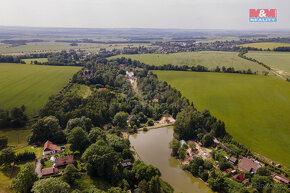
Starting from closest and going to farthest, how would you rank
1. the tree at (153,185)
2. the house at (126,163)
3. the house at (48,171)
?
the tree at (153,185), the house at (48,171), the house at (126,163)

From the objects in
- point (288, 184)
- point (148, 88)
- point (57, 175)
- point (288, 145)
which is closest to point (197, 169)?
point (288, 184)

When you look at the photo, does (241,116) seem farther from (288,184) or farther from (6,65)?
(6,65)

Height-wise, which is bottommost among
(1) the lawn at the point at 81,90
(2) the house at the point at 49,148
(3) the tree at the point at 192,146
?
(3) the tree at the point at 192,146

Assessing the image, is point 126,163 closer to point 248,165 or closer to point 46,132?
point 46,132

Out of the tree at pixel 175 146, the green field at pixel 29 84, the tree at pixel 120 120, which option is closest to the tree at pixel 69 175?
the tree at pixel 175 146

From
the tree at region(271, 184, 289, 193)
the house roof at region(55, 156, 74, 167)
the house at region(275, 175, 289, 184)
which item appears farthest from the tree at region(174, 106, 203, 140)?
the house roof at region(55, 156, 74, 167)

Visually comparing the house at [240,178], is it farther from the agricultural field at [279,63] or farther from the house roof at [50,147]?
the agricultural field at [279,63]

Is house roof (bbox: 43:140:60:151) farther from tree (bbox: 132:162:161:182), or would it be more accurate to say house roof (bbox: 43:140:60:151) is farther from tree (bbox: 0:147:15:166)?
tree (bbox: 132:162:161:182)

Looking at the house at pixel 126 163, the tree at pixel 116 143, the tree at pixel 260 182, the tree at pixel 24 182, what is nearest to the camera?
the tree at pixel 24 182
